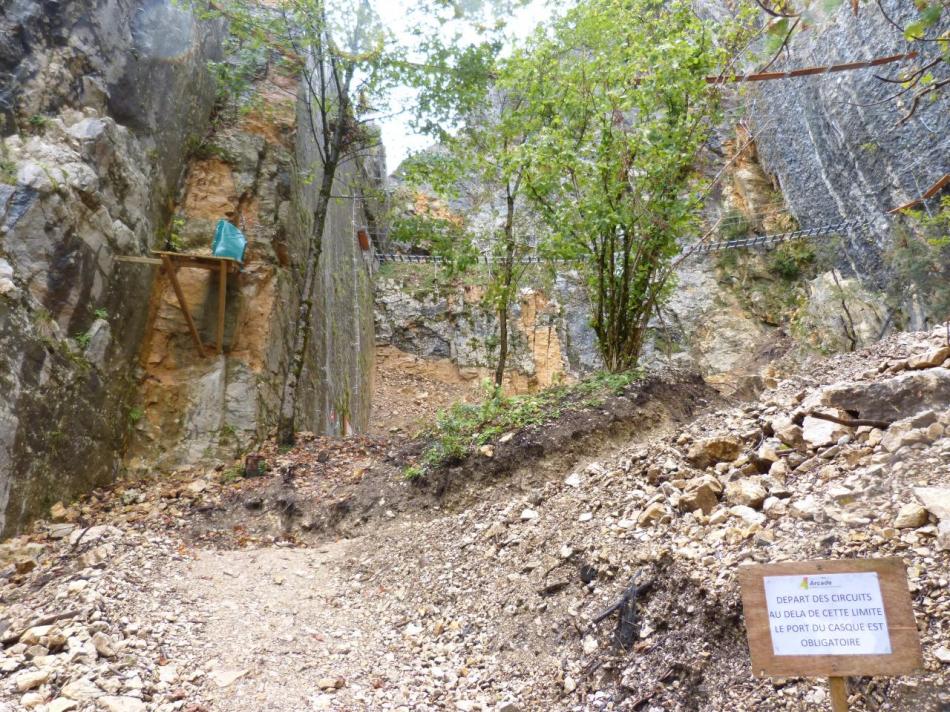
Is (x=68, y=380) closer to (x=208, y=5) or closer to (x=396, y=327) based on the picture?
(x=208, y=5)

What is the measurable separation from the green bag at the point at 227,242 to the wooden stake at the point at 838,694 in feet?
20.3

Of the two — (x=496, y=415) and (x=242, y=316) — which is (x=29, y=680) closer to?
(x=496, y=415)

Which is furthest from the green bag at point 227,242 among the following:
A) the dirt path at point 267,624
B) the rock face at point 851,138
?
the rock face at point 851,138

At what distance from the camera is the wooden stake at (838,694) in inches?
64.1

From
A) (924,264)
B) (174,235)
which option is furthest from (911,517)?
(924,264)

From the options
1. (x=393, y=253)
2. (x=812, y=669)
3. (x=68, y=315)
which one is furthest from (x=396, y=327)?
(x=812, y=669)

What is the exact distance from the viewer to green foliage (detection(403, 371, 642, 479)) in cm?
549

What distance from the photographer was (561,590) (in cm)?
313

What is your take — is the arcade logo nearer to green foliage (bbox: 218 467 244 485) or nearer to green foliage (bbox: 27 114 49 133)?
green foliage (bbox: 218 467 244 485)

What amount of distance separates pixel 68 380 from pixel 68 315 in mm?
600

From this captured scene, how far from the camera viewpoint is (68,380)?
16.8 ft

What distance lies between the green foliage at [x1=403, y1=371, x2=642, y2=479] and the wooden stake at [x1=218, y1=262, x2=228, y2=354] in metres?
2.55

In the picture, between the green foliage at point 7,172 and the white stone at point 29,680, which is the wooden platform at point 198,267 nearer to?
the green foliage at point 7,172

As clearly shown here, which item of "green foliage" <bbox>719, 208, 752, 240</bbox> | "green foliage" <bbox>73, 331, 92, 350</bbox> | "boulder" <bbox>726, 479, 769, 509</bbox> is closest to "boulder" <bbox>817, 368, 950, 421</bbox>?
"boulder" <bbox>726, 479, 769, 509</bbox>
